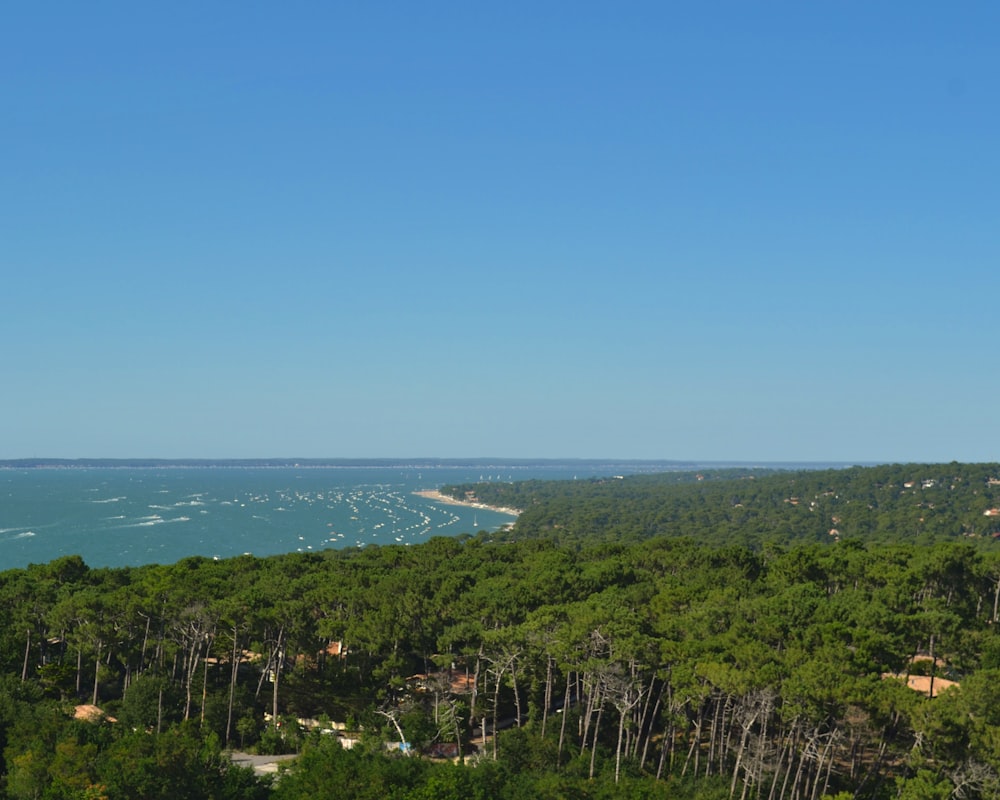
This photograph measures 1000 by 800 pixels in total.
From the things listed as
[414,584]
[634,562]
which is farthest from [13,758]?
[634,562]

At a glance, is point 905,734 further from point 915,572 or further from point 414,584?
point 414,584

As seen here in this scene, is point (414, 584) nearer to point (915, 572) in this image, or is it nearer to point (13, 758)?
point (13, 758)

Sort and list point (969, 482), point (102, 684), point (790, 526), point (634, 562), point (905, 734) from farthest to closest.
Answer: point (969, 482)
point (790, 526)
point (634, 562)
point (102, 684)
point (905, 734)

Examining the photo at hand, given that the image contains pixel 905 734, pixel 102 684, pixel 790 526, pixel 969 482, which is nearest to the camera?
pixel 905 734

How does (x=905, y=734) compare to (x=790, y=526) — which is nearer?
(x=905, y=734)

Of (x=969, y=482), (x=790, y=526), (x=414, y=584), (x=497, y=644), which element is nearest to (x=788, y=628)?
(x=497, y=644)

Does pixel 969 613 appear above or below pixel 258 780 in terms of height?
above
